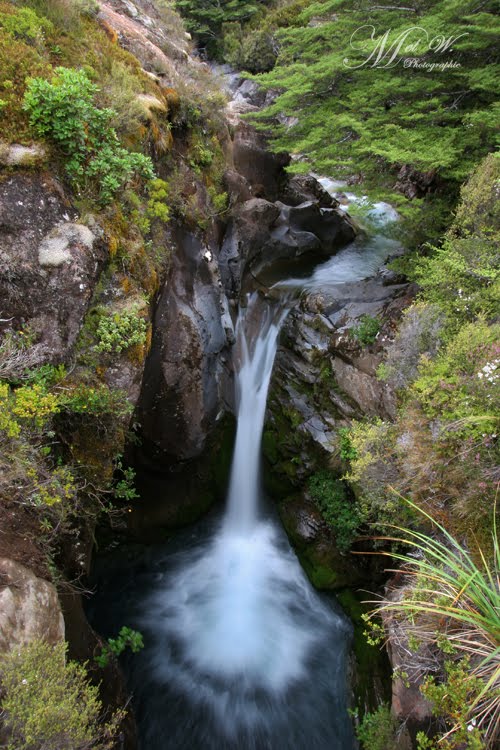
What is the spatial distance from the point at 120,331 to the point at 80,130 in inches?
98.3

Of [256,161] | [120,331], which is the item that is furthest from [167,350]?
[256,161]

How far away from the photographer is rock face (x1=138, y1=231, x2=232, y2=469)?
297 inches

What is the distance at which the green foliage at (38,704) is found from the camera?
2.70 meters

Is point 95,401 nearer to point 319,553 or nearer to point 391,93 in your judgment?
point 319,553

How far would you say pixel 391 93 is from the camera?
704cm

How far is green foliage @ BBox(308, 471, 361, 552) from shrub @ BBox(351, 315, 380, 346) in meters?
2.76

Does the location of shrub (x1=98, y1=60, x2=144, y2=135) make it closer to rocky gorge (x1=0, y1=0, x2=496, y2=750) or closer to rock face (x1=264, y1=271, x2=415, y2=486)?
rocky gorge (x1=0, y1=0, x2=496, y2=750)

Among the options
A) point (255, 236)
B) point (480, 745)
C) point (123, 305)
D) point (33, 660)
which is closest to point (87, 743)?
point (33, 660)

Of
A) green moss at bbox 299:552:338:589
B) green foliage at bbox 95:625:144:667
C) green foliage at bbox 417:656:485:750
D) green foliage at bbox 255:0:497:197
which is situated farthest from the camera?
green moss at bbox 299:552:338:589

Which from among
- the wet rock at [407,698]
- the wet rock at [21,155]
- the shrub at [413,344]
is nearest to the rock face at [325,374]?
the shrub at [413,344]

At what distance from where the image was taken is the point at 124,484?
18.2 feet

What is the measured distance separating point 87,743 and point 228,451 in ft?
20.8

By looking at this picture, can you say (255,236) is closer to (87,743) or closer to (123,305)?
(123,305)

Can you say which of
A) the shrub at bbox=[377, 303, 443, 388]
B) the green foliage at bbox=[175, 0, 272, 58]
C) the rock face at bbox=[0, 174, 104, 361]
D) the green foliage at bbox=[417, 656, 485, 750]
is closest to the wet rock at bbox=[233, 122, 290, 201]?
the shrub at bbox=[377, 303, 443, 388]
